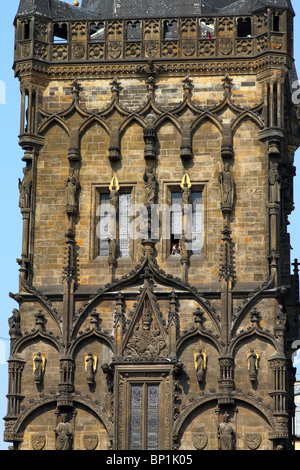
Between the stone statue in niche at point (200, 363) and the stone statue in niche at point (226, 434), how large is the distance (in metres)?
1.19

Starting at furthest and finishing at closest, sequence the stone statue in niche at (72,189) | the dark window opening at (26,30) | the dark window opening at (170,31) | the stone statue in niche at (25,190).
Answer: the dark window opening at (26,30) < the dark window opening at (170,31) < the stone statue in niche at (25,190) < the stone statue in niche at (72,189)

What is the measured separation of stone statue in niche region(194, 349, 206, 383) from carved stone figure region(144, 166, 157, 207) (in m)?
4.35

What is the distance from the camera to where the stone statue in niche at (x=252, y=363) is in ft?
172

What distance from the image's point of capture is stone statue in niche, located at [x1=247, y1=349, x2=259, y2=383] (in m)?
52.6

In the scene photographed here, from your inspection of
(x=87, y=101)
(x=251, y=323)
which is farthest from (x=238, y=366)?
(x=87, y=101)

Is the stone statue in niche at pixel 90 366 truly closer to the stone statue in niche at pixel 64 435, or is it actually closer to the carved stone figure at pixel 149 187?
the stone statue in niche at pixel 64 435

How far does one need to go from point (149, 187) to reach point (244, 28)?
218 inches

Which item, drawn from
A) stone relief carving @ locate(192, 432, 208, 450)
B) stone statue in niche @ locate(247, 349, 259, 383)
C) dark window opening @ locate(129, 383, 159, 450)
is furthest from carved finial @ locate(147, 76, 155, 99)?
stone relief carving @ locate(192, 432, 208, 450)

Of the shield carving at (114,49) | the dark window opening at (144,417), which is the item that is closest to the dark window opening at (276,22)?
the shield carving at (114,49)

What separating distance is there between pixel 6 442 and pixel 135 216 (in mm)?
6943

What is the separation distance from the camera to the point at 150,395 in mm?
52844

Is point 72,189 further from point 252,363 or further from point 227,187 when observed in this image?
point 252,363

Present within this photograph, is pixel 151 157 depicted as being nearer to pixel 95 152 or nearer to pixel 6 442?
pixel 95 152

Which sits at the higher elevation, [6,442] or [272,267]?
[272,267]
